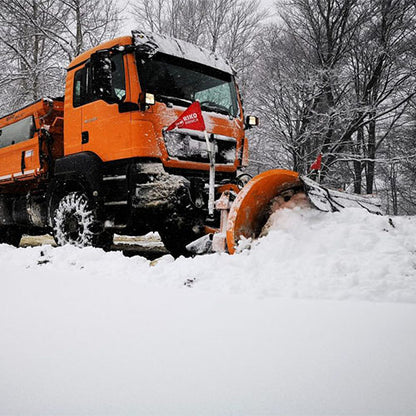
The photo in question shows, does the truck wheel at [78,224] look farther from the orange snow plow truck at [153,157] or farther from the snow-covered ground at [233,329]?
the snow-covered ground at [233,329]

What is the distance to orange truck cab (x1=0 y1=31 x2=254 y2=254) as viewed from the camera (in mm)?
4227

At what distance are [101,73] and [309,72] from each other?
327 inches

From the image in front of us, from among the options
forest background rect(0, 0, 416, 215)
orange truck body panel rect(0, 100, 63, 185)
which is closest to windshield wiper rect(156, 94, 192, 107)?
orange truck body panel rect(0, 100, 63, 185)

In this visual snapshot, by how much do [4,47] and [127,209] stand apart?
44.6 feet

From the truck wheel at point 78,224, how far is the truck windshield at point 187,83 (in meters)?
1.67

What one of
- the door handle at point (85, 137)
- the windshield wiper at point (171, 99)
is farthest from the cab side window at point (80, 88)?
the windshield wiper at point (171, 99)

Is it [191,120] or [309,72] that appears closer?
[191,120]

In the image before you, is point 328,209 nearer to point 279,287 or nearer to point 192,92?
point 279,287

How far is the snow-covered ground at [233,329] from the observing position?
133 cm

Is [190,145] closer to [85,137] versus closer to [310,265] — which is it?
[85,137]

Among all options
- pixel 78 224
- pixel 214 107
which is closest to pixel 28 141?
pixel 78 224

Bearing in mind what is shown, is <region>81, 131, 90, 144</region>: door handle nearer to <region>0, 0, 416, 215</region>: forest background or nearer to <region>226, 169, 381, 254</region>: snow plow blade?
<region>226, 169, 381, 254</region>: snow plow blade

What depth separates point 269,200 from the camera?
383cm

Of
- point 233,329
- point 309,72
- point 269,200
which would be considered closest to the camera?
point 233,329
